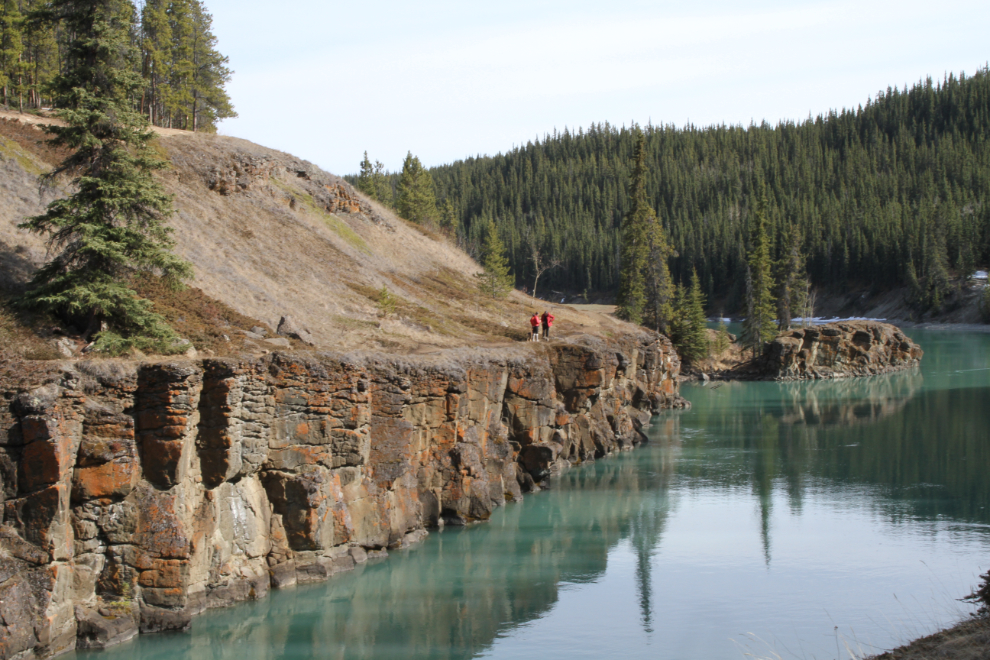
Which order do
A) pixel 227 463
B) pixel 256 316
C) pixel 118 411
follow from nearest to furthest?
pixel 118 411, pixel 227 463, pixel 256 316

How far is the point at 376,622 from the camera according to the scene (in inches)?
923

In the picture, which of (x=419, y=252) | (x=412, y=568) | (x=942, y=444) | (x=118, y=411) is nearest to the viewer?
(x=118, y=411)

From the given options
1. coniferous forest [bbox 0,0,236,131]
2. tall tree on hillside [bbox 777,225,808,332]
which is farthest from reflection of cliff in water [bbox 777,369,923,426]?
coniferous forest [bbox 0,0,236,131]

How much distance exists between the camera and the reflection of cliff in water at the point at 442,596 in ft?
71.2

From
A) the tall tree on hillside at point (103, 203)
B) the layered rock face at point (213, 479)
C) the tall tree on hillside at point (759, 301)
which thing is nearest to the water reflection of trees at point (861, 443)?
the tall tree on hillside at point (759, 301)

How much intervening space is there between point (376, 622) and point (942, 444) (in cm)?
3878

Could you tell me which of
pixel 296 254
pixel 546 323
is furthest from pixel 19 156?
pixel 546 323

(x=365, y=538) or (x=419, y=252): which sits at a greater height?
(x=419, y=252)

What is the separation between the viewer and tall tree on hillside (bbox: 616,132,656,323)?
74.2 m

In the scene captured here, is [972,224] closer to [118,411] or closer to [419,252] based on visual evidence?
[419,252]

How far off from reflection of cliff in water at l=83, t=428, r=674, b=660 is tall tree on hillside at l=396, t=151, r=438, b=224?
59.0m

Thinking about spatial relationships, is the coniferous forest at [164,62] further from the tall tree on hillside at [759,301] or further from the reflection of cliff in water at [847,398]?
the tall tree on hillside at [759,301]

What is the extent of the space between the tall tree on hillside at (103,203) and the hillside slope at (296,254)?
3121mm

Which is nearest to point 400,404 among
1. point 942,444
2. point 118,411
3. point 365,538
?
point 365,538
